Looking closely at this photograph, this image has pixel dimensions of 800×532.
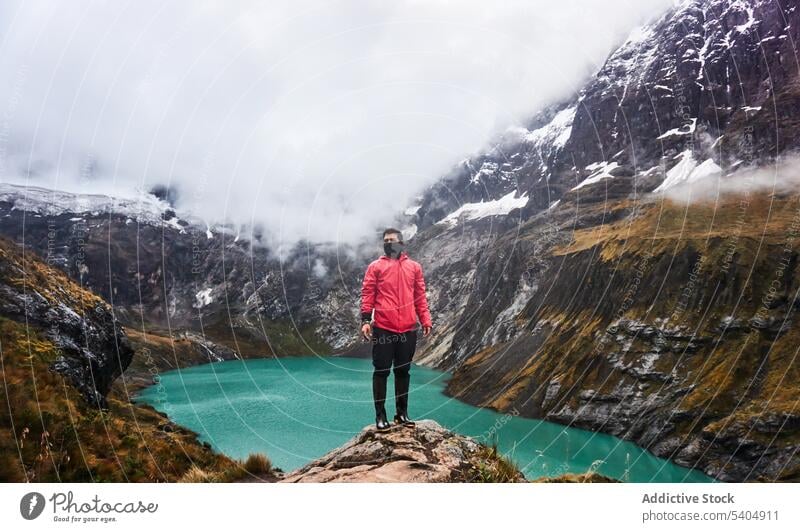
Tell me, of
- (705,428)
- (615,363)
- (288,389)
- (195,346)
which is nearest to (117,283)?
(195,346)

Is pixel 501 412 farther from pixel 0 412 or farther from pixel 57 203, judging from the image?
pixel 57 203

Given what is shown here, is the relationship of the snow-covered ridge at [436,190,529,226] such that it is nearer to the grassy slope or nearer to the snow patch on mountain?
the snow patch on mountain

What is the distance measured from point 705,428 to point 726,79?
3969 cm

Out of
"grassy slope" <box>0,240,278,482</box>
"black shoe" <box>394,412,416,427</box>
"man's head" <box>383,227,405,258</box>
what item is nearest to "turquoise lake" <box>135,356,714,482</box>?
"grassy slope" <box>0,240,278,482</box>

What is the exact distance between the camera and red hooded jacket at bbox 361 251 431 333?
24.2 feet

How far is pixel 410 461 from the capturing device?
22.2ft

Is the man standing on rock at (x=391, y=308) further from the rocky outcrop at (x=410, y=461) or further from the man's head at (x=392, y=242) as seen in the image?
the rocky outcrop at (x=410, y=461)

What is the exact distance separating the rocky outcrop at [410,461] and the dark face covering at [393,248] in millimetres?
3077

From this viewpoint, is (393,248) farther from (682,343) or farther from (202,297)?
(202,297)

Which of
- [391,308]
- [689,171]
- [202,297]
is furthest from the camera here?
[202,297]

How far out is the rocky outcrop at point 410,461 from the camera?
6586mm

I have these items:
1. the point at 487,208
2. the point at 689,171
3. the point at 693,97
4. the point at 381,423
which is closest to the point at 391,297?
the point at 381,423

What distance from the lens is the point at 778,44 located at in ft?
172

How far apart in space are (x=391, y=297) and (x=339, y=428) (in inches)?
1798
